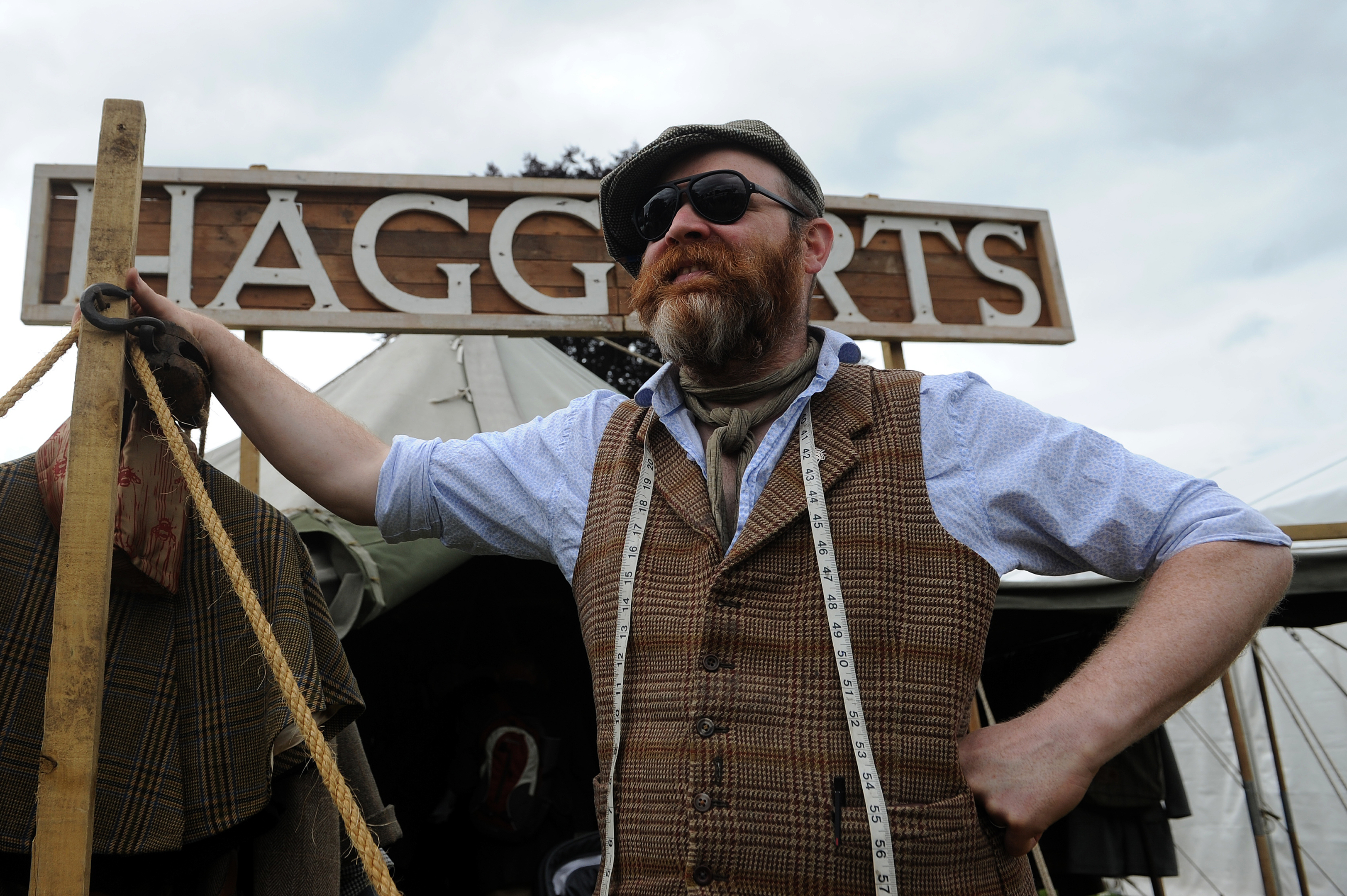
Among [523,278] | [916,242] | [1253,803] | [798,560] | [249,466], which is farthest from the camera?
[1253,803]

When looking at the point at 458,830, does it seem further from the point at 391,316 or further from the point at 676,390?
the point at 676,390

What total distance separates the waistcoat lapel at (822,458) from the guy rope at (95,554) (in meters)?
0.62

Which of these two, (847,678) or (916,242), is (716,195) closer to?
(847,678)

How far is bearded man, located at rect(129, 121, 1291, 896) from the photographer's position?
1157 mm

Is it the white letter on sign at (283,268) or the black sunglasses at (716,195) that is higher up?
the white letter on sign at (283,268)

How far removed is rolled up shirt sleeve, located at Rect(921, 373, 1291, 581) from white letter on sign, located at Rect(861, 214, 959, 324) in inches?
85.0

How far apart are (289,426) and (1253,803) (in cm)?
525

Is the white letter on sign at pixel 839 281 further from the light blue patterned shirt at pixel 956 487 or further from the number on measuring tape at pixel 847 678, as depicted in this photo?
the number on measuring tape at pixel 847 678

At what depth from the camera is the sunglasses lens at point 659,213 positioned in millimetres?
1665

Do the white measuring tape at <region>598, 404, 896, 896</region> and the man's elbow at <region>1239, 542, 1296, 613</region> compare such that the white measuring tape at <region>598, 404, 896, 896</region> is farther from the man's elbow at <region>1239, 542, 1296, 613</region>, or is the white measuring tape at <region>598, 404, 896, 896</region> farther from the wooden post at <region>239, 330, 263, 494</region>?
the wooden post at <region>239, 330, 263, 494</region>

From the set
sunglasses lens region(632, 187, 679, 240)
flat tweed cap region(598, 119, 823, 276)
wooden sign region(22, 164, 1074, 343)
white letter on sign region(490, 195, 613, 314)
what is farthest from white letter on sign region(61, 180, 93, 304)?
sunglasses lens region(632, 187, 679, 240)

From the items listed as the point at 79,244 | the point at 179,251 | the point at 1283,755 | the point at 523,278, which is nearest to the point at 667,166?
the point at 523,278

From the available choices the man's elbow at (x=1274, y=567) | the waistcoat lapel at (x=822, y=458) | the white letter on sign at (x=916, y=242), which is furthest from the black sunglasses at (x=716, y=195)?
the white letter on sign at (x=916, y=242)

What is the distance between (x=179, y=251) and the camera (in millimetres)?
2971
